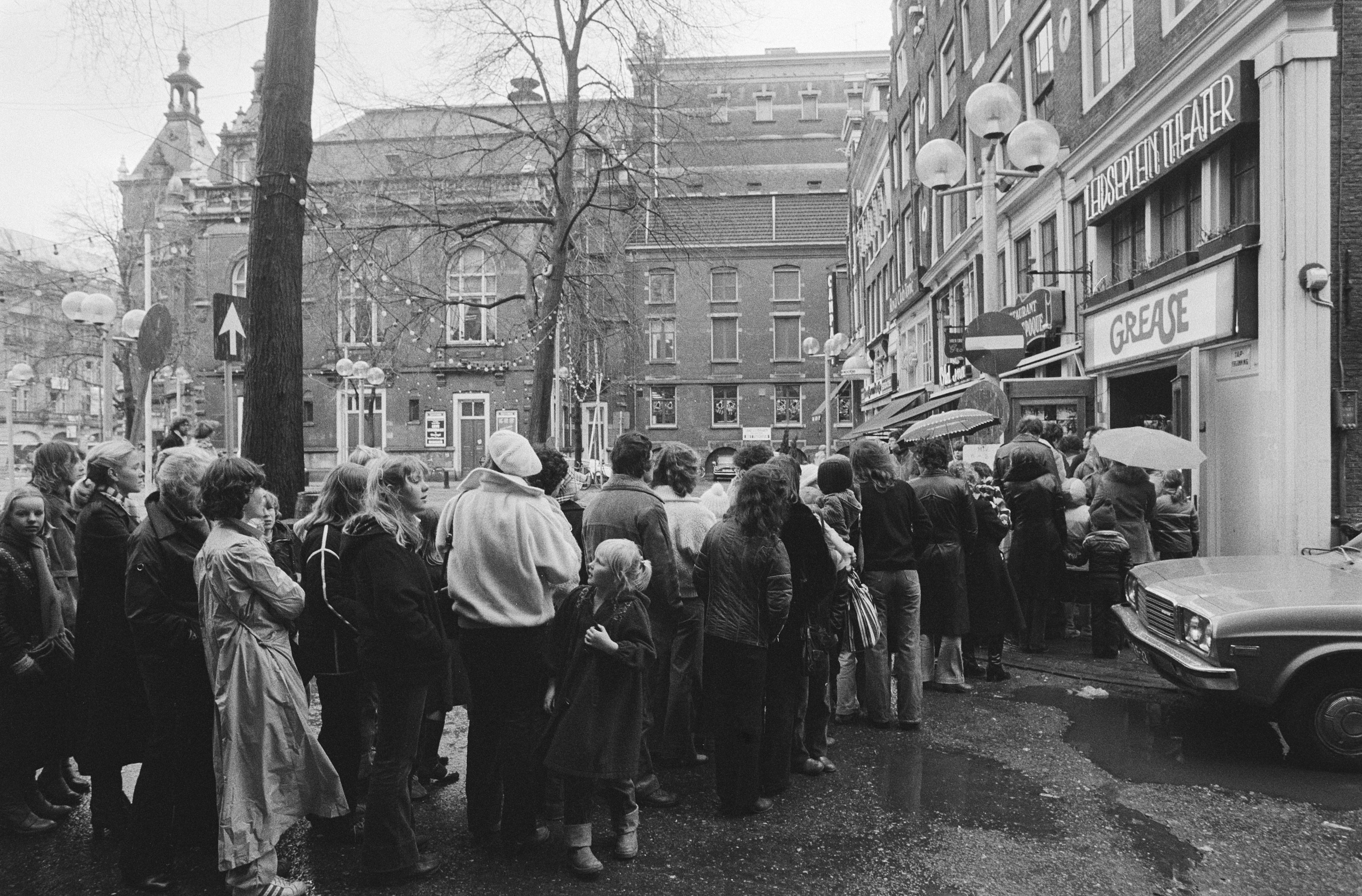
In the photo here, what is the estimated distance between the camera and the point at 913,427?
40.7 feet

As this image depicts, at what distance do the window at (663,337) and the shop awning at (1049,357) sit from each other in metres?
29.7

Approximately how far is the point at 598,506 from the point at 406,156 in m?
20.7

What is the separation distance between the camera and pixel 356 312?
2659 cm

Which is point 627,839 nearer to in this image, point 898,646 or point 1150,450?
point 898,646

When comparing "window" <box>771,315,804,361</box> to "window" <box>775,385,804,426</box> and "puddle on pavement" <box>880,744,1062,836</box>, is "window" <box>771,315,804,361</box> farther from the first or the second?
"puddle on pavement" <box>880,744,1062,836</box>

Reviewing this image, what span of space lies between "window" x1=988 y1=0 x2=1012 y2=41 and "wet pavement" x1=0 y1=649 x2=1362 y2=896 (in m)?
18.4

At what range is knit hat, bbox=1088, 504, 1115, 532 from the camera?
8.37 m

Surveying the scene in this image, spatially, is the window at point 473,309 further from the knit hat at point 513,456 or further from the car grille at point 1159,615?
the knit hat at point 513,456

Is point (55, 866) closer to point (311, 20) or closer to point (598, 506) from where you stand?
point (598, 506)

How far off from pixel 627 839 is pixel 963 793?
1.93 metres

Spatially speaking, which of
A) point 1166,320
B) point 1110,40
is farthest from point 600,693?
point 1110,40

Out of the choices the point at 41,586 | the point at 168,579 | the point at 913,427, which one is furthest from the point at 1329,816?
the point at 913,427

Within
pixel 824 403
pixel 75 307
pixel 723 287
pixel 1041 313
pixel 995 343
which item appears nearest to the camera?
pixel 995 343

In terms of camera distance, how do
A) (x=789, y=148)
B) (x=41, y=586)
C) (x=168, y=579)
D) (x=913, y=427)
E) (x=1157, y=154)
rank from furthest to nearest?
(x=789, y=148), (x=1157, y=154), (x=913, y=427), (x=41, y=586), (x=168, y=579)
